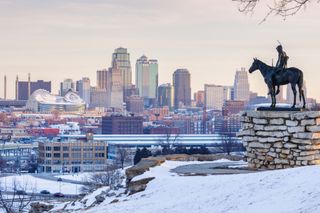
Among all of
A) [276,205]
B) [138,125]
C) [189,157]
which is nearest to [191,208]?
[276,205]

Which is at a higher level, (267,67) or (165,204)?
(267,67)

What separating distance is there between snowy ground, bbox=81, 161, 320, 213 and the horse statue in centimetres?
274

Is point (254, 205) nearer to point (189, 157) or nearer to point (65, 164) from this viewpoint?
point (189, 157)

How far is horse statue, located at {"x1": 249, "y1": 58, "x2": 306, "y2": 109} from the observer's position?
1572cm

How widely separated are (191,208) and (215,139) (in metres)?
116

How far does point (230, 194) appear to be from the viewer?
11789 millimetres

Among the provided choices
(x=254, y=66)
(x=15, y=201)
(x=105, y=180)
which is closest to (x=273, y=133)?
(x=254, y=66)

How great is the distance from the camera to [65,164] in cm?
10538

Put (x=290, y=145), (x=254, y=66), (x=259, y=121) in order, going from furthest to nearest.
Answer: (x=254, y=66)
(x=259, y=121)
(x=290, y=145)

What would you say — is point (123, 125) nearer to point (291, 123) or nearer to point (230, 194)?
point (291, 123)

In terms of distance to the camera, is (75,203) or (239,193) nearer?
(239,193)

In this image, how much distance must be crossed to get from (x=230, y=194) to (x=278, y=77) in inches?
186

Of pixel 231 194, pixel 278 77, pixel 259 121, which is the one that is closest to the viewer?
pixel 231 194

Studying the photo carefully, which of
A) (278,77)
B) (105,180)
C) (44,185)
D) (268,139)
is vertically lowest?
(44,185)
